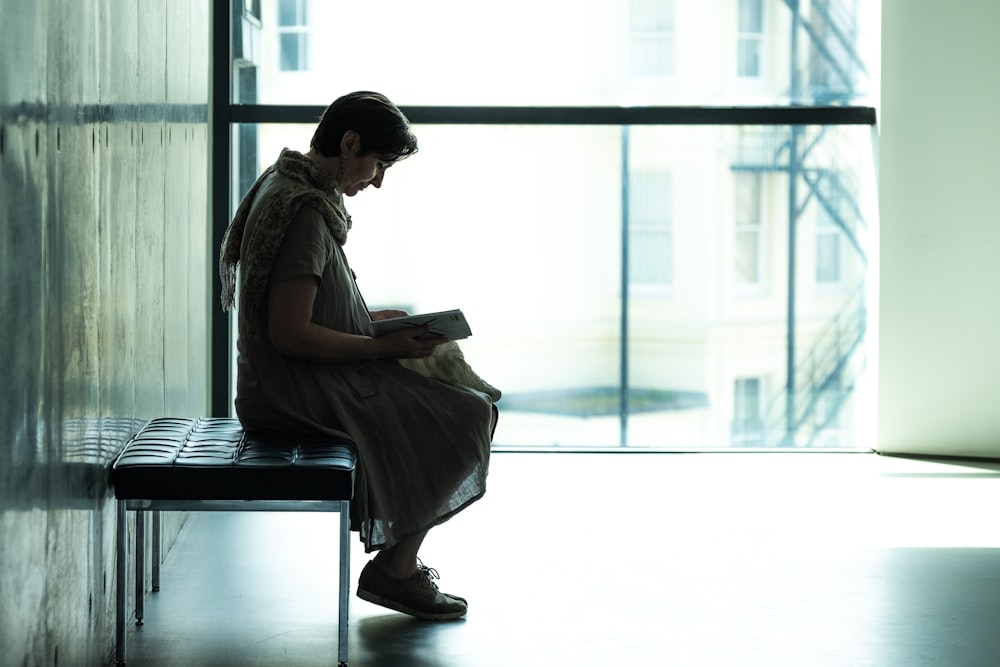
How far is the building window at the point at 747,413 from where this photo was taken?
5.98 meters

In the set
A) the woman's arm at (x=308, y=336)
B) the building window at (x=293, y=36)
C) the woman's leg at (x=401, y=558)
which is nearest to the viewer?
the woman's arm at (x=308, y=336)

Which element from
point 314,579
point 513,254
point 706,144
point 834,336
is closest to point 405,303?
point 513,254

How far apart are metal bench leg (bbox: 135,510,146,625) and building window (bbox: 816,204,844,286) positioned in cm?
385

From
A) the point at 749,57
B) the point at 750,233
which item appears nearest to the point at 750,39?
the point at 749,57

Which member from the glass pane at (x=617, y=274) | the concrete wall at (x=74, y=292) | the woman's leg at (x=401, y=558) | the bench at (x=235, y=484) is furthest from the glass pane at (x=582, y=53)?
the bench at (x=235, y=484)

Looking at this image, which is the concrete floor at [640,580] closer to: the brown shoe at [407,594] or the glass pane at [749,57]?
the brown shoe at [407,594]

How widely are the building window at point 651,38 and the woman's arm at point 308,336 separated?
3.26m

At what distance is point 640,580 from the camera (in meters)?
3.56

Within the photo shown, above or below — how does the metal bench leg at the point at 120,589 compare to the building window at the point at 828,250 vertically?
below

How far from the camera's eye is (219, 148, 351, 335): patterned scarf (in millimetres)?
2879

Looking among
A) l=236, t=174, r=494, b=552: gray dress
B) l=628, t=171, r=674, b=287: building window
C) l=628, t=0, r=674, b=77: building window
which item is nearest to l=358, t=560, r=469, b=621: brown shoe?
l=236, t=174, r=494, b=552: gray dress

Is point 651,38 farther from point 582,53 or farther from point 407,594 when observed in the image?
point 407,594

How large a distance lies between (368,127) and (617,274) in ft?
10.0

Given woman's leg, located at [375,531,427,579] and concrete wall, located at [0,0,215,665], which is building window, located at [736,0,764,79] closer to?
concrete wall, located at [0,0,215,665]
